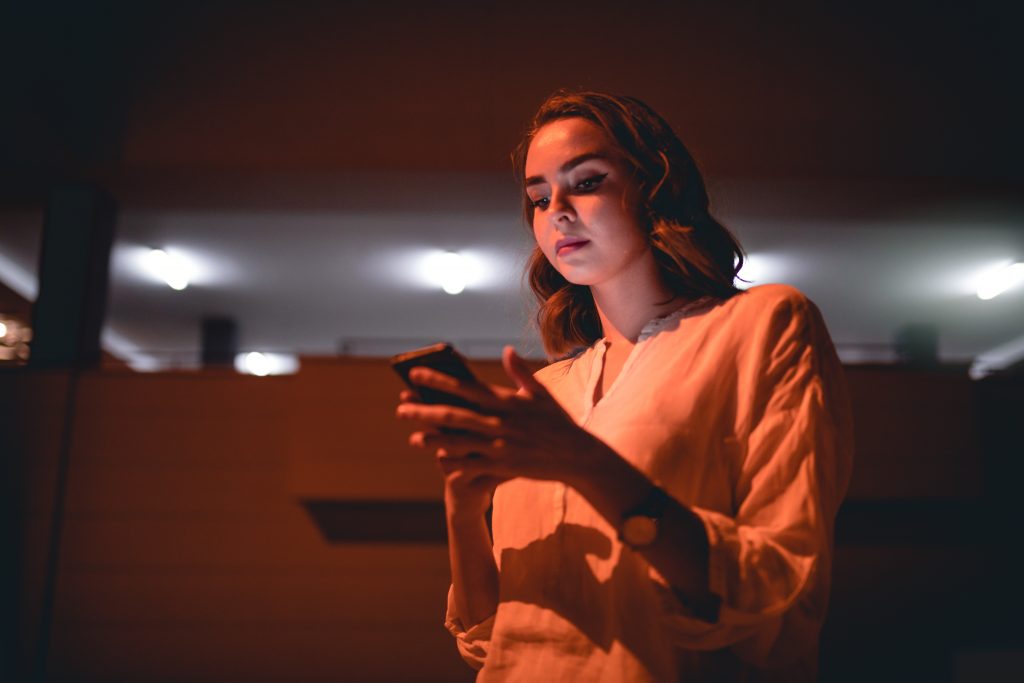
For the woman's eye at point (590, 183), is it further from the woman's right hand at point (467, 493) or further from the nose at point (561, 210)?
the woman's right hand at point (467, 493)

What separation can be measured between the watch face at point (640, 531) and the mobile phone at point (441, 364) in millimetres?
198

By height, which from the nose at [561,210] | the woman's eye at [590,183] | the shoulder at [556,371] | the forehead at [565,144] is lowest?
the shoulder at [556,371]

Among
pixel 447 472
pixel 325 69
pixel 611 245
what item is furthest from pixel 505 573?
pixel 325 69

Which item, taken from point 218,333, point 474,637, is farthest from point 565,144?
point 218,333

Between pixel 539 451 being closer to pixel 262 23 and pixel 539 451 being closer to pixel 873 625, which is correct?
pixel 873 625

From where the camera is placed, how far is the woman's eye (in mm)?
989

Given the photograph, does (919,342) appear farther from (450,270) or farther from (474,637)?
(474,637)

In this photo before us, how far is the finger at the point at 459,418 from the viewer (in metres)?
0.71

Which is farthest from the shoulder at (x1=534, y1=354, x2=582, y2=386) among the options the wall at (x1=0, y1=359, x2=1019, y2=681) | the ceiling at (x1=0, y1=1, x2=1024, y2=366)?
the ceiling at (x1=0, y1=1, x2=1024, y2=366)

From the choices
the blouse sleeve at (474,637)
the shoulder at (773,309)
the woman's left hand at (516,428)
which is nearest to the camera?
the woman's left hand at (516,428)

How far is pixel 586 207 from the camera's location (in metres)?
0.97

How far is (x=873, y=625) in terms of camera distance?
13.8 feet

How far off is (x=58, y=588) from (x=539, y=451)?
4578 millimetres

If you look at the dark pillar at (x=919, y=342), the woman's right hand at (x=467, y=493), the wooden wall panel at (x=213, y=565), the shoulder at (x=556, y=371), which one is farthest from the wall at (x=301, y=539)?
the dark pillar at (x=919, y=342)
